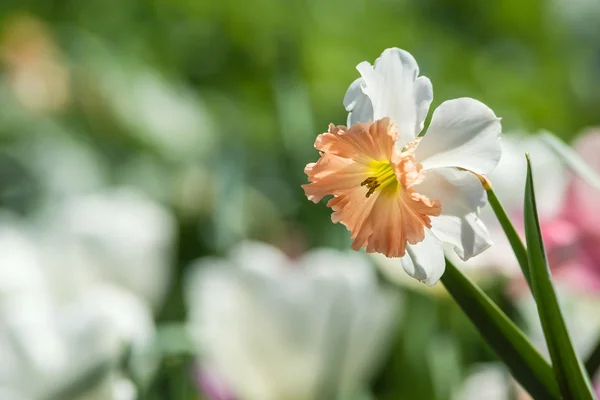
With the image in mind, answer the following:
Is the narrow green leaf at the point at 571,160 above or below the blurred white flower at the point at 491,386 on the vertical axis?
above

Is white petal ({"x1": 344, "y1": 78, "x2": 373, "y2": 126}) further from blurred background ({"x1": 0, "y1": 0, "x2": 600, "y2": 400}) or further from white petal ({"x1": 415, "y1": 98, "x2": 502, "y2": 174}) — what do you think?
blurred background ({"x1": 0, "y1": 0, "x2": 600, "y2": 400})

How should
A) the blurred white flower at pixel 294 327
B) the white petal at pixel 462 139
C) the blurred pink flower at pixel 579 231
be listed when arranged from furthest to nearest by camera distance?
the blurred white flower at pixel 294 327, the blurred pink flower at pixel 579 231, the white petal at pixel 462 139

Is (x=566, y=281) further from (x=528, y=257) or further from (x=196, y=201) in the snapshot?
(x=196, y=201)

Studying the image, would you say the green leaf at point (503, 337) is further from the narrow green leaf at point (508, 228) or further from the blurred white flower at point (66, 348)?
the blurred white flower at point (66, 348)

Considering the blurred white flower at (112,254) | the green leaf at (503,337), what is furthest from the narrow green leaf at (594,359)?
the blurred white flower at (112,254)

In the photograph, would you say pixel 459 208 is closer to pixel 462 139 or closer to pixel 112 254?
pixel 462 139

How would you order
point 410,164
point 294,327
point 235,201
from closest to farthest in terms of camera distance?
point 410,164, point 294,327, point 235,201

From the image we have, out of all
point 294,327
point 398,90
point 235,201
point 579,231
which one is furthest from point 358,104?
point 235,201

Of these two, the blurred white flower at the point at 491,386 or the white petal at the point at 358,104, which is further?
the blurred white flower at the point at 491,386
